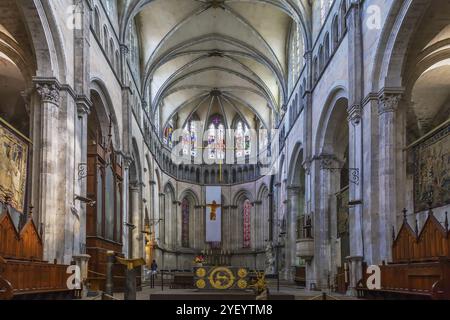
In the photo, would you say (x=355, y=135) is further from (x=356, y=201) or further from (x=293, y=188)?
(x=293, y=188)

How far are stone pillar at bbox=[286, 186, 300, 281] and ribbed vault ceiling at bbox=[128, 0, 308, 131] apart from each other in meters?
6.49

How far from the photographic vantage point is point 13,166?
17.8m

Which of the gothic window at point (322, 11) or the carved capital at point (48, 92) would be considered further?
the gothic window at point (322, 11)

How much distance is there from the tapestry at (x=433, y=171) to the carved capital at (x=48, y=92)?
11.4 m

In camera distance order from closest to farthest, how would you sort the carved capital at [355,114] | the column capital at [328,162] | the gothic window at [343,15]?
1. the carved capital at [355,114]
2. the gothic window at [343,15]
3. the column capital at [328,162]

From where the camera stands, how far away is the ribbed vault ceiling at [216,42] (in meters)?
35.4

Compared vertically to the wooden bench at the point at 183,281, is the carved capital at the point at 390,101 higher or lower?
higher

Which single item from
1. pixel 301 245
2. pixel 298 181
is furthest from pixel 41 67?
pixel 298 181

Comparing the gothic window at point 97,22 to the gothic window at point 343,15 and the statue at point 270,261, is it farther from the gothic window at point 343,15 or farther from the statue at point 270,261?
the statue at point 270,261

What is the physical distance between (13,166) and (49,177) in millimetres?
1069

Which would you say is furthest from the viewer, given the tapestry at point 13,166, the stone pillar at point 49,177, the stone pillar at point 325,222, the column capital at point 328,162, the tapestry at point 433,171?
the column capital at point 328,162

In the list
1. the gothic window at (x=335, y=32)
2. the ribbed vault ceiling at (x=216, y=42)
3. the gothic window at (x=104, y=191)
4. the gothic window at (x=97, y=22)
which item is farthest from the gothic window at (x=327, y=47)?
the gothic window at (x=104, y=191)
